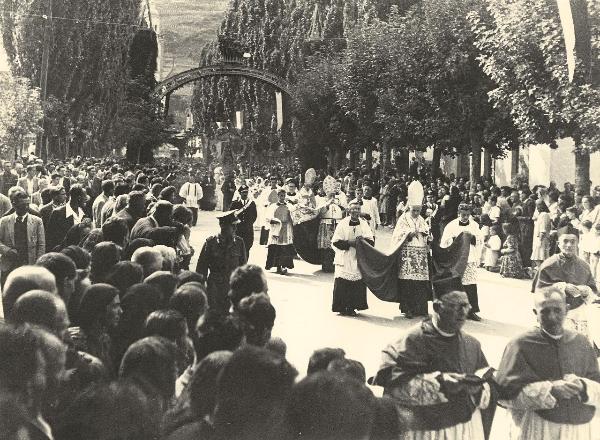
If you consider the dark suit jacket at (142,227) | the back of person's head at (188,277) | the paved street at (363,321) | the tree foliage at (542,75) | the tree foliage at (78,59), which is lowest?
the paved street at (363,321)

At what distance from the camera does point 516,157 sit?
3045cm

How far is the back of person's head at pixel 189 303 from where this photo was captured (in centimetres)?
570

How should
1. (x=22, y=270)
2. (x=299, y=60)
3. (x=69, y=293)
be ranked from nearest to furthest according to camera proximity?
(x=22, y=270) → (x=69, y=293) → (x=299, y=60)

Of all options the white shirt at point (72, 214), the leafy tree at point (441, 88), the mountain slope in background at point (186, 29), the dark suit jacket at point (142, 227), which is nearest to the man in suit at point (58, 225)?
the white shirt at point (72, 214)

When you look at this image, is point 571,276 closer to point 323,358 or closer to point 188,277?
point 188,277

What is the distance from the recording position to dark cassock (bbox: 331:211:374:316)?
11734mm

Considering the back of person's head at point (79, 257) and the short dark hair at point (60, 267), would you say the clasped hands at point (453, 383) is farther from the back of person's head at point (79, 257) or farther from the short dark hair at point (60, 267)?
the back of person's head at point (79, 257)

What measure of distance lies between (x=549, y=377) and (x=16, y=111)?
21.8 meters

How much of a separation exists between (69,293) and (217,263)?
8.35 ft

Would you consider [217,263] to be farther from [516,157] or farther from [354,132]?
[354,132]

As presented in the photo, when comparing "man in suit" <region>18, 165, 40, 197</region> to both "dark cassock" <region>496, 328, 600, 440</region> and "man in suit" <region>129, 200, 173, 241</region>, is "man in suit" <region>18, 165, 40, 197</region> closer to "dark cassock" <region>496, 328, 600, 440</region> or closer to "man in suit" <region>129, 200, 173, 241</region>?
"man in suit" <region>129, 200, 173, 241</region>

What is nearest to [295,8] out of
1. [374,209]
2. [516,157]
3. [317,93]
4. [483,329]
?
[317,93]

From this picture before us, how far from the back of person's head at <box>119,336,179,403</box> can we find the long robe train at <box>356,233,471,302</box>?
7.37 m

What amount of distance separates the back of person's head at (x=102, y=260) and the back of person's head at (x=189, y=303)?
3.56ft
